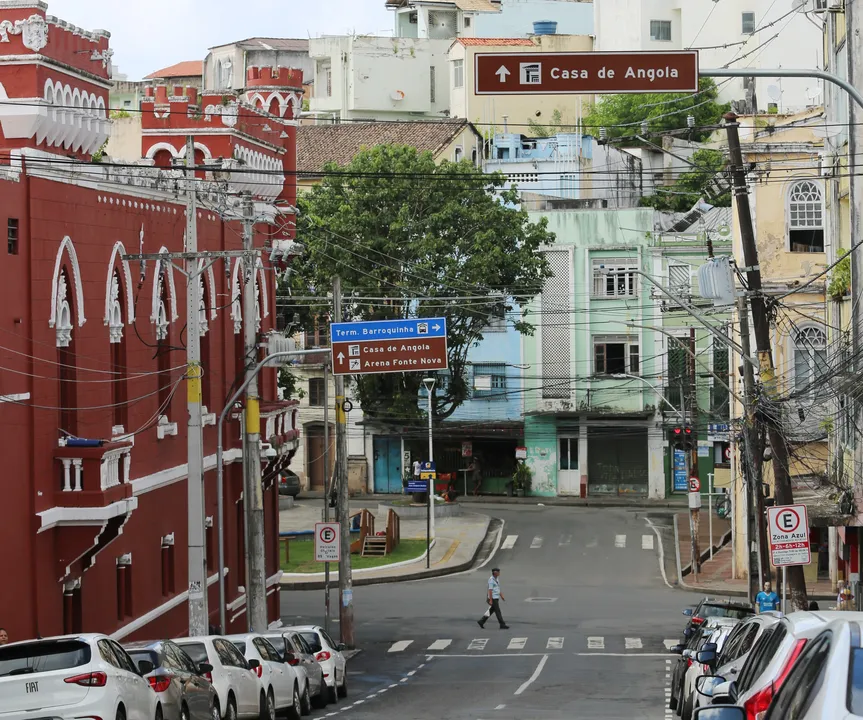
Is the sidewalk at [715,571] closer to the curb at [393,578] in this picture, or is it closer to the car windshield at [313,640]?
the curb at [393,578]

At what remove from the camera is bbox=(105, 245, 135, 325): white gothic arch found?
90.9ft

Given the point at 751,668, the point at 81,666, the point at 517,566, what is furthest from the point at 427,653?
the point at 751,668

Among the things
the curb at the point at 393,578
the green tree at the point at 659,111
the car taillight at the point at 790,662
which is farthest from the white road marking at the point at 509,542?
the car taillight at the point at 790,662

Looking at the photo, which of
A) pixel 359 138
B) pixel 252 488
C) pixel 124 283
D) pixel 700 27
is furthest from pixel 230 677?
pixel 700 27

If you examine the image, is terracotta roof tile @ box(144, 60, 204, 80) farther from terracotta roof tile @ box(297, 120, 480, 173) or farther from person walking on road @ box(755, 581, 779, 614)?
person walking on road @ box(755, 581, 779, 614)

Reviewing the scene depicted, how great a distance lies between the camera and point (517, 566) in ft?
172

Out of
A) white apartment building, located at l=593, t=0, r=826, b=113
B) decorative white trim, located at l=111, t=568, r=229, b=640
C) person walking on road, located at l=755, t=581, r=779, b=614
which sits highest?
white apartment building, located at l=593, t=0, r=826, b=113

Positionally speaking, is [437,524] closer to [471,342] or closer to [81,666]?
[471,342]

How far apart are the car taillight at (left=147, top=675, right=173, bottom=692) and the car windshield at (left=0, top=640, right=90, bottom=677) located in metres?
1.91

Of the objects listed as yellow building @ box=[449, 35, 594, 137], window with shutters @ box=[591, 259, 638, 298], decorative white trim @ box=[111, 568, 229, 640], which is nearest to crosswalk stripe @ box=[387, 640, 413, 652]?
decorative white trim @ box=[111, 568, 229, 640]

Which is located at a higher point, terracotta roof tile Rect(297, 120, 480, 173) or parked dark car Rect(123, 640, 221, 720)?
terracotta roof tile Rect(297, 120, 480, 173)

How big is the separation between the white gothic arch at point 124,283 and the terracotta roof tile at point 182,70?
86596mm

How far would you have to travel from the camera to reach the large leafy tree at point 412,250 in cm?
6075

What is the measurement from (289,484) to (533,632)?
3013 cm
